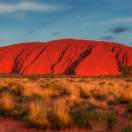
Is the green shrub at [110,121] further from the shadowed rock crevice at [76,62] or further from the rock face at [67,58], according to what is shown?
the shadowed rock crevice at [76,62]

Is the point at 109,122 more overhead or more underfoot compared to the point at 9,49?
more underfoot

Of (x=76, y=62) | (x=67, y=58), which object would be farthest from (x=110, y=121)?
(x=67, y=58)

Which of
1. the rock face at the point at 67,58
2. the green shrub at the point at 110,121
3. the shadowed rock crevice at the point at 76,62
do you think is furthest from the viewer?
the rock face at the point at 67,58

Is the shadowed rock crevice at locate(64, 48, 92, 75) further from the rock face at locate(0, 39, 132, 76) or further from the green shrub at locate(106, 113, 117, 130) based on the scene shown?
the green shrub at locate(106, 113, 117, 130)

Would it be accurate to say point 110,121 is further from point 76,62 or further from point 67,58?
point 67,58

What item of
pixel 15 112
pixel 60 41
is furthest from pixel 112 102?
pixel 60 41

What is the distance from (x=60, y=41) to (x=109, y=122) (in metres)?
98.2

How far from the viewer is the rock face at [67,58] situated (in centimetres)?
9275

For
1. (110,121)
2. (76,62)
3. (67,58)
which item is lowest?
(110,121)

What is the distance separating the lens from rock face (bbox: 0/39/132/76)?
92750 mm

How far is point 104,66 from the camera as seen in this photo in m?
92.8

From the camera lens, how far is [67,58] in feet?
320

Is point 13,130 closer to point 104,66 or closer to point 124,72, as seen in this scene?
point 124,72

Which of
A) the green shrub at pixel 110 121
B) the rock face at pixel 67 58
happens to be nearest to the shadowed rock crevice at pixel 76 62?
the rock face at pixel 67 58
